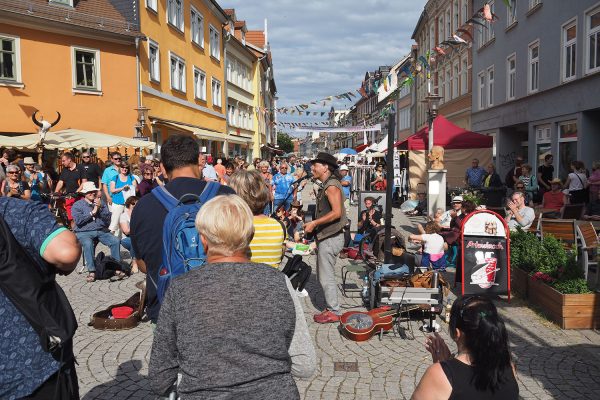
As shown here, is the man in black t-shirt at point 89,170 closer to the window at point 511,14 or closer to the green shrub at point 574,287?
the green shrub at point 574,287

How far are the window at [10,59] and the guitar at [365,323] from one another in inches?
625

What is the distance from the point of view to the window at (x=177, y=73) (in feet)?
77.0

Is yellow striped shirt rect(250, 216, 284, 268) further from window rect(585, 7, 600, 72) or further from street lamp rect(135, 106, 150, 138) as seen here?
street lamp rect(135, 106, 150, 138)

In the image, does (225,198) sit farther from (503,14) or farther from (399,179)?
(503,14)

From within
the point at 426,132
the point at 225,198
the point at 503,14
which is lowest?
the point at 225,198

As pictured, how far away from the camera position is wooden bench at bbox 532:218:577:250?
7773 mm


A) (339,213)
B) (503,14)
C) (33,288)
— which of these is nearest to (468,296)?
(33,288)

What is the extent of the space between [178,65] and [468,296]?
78.0ft

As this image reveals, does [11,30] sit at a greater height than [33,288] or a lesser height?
greater

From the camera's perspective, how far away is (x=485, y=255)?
21.7ft

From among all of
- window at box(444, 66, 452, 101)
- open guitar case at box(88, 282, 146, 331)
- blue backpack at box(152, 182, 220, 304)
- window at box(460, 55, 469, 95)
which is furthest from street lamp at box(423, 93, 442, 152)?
window at box(444, 66, 452, 101)

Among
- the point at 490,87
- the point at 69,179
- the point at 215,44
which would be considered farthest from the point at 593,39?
the point at 215,44

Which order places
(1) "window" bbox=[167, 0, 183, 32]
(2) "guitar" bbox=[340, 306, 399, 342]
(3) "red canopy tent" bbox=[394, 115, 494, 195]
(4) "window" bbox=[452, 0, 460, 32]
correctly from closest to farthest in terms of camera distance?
(2) "guitar" bbox=[340, 306, 399, 342] → (3) "red canopy tent" bbox=[394, 115, 494, 195] → (1) "window" bbox=[167, 0, 183, 32] → (4) "window" bbox=[452, 0, 460, 32]

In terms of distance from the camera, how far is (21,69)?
1711 centimetres
